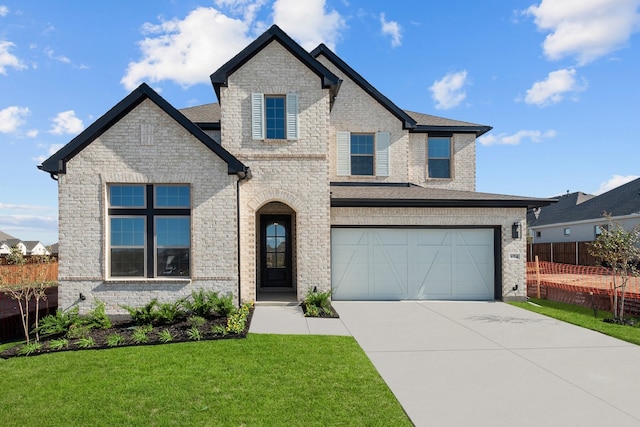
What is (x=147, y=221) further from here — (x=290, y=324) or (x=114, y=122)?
(x=290, y=324)

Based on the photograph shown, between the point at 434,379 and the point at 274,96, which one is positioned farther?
the point at 274,96

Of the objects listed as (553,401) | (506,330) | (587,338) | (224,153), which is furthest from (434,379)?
(224,153)

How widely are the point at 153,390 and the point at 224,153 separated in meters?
6.31

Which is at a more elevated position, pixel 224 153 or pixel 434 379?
pixel 224 153

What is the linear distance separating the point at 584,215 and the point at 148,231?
103ft

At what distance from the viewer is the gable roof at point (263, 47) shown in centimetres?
1157

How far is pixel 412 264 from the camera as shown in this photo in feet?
42.3

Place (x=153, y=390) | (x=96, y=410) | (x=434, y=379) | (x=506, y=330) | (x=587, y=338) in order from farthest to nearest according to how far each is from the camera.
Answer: (x=506, y=330) < (x=587, y=338) < (x=434, y=379) < (x=153, y=390) < (x=96, y=410)

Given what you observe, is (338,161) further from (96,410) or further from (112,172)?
(96,410)

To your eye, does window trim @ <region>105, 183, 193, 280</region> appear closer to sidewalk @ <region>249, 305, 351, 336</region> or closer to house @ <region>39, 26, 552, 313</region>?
house @ <region>39, 26, 552, 313</region>

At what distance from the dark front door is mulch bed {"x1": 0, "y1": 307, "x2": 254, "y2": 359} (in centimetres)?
530

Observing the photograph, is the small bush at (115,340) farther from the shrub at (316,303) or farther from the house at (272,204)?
A: the shrub at (316,303)

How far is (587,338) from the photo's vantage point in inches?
336

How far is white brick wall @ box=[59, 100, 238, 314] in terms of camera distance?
10.1 metres
